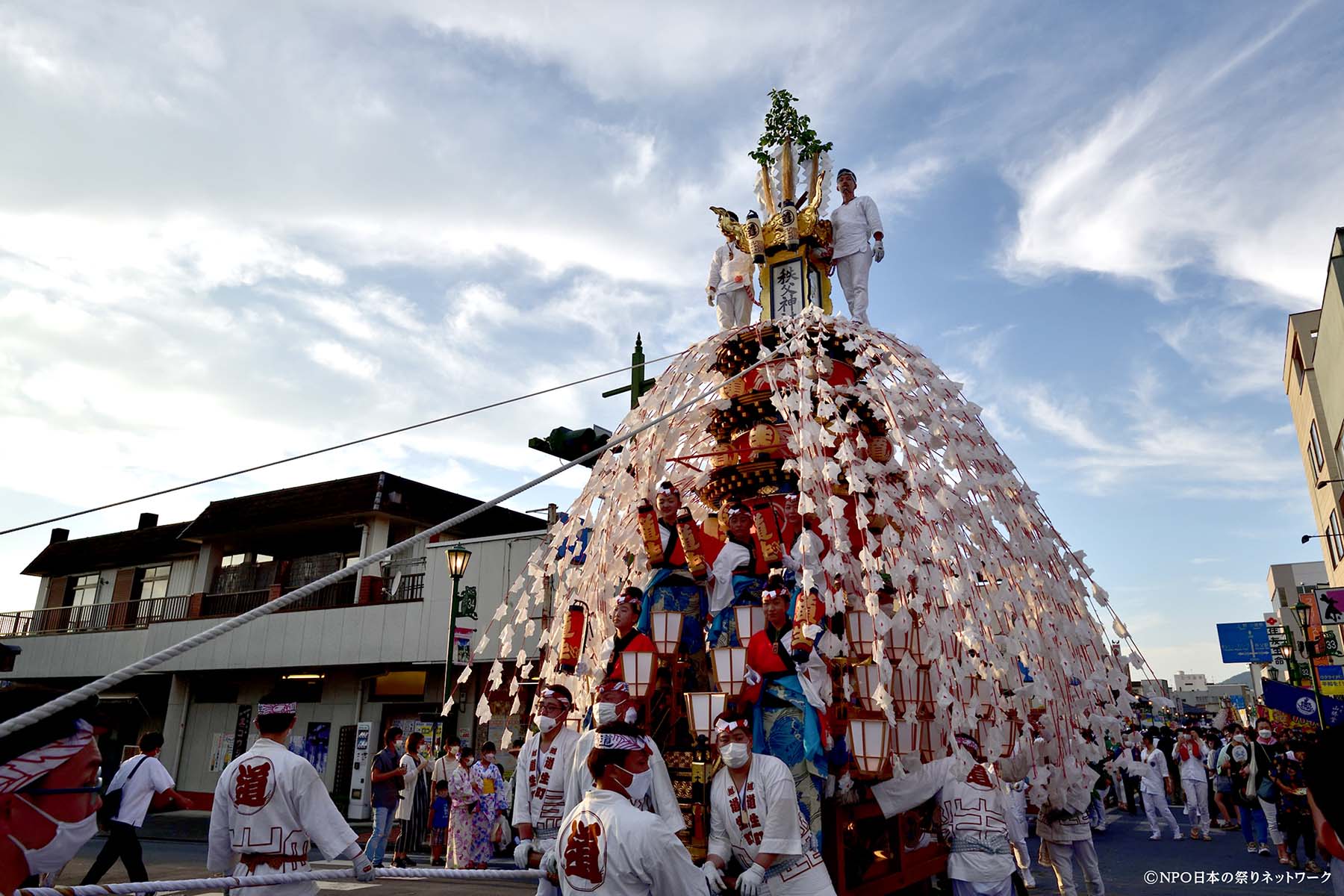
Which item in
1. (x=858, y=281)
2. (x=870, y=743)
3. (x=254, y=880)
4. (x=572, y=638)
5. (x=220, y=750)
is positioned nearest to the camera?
(x=254, y=880)

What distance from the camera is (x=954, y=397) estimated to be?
19.5 ft

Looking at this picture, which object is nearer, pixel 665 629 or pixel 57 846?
pixel 57 846

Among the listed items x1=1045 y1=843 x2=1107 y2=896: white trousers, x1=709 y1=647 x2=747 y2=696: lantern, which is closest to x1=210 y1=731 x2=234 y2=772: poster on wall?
x1=709 y1=647 x2=747 y2=696: lantern

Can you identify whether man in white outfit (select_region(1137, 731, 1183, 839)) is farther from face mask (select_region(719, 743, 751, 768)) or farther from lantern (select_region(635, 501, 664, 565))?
face mask (select_region(719, 743, 751, 768))

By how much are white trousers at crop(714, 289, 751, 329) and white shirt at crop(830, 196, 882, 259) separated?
1119 millimetres

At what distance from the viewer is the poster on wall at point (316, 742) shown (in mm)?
20047

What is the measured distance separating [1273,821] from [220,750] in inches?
888

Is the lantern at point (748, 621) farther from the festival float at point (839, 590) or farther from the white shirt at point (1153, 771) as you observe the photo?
the white shirt at point (1153, 771)

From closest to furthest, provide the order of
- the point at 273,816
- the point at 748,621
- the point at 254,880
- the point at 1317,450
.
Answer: the point at 254,880 → the point at 273,816 → the point at 748,621 → the point at 1317,450

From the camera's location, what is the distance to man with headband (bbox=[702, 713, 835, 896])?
13.6 feet

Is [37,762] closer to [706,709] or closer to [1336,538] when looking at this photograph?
[706,709]

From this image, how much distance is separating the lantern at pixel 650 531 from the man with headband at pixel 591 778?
1.40m

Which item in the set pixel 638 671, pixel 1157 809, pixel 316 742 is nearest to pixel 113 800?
pixel 638 671

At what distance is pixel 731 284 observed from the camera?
29.9 feet
